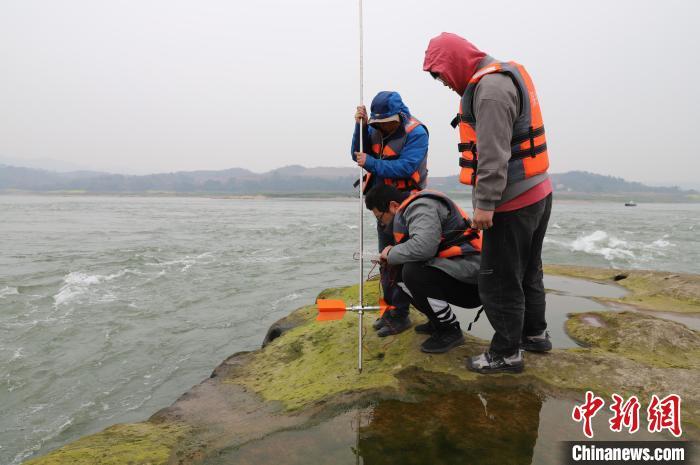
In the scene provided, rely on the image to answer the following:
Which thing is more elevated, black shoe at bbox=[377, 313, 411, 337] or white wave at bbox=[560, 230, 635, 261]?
black shoe at bbox=[377, 313, 411, 337]

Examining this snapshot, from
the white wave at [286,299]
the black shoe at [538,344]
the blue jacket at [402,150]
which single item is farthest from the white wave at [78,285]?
the black shoe at [538,344]

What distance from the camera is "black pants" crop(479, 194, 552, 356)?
11.2 ft

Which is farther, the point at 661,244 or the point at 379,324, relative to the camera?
the point at 661,244

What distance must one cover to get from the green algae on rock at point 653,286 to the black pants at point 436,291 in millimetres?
4537

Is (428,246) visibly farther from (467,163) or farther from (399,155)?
(399,155)

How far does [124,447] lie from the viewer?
3.13 metres

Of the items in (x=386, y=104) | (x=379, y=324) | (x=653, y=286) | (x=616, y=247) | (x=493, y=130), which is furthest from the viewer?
(x=616, y=247)

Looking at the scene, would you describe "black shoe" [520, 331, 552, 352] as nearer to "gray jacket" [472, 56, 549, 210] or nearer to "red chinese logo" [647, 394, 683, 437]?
"red chinese logo" [647, 394, 683, 437]

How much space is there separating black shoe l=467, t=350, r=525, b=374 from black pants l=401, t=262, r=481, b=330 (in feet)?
1.64

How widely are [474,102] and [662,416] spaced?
8.32ft

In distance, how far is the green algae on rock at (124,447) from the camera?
292cm

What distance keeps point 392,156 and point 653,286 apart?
6.99 meters

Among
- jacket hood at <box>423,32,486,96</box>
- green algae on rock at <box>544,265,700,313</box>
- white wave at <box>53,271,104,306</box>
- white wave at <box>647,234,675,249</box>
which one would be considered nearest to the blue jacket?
jacket hood at <box>423,32,486,96</box>

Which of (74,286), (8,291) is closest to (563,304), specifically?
(74,286)
